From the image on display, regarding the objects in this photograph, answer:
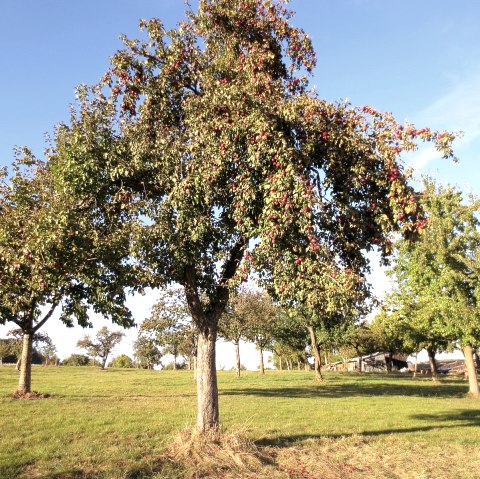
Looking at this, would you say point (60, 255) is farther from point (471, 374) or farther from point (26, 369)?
point (471, 374)

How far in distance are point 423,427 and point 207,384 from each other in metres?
11.3

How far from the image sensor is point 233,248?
556 inches

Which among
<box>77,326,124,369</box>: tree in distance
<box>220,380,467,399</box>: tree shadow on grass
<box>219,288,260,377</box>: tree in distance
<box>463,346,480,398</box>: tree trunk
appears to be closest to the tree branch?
<box>220,380,467,399</box>: tree shadow on grass

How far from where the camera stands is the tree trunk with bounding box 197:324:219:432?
43.6ft

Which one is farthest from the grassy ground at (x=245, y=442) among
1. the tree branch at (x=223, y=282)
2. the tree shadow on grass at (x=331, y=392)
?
the tree shadow on grass at (x=331, y=392)

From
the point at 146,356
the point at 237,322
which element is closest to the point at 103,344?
the point at 146,356

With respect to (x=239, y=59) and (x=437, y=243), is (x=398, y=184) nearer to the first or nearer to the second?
(x=239, y=59)

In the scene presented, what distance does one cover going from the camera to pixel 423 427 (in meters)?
18.7

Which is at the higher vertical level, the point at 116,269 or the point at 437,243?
the point at 437,243

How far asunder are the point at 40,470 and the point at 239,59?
13.6 metres

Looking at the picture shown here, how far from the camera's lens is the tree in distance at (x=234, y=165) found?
11102 mm

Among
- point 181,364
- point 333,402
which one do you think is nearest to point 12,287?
point 333,402

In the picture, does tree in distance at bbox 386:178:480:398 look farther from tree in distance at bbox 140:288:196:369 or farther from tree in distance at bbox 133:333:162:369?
tree in distance at bbox 133:333:162:369

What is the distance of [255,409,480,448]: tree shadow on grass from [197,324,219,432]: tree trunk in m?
2.19
